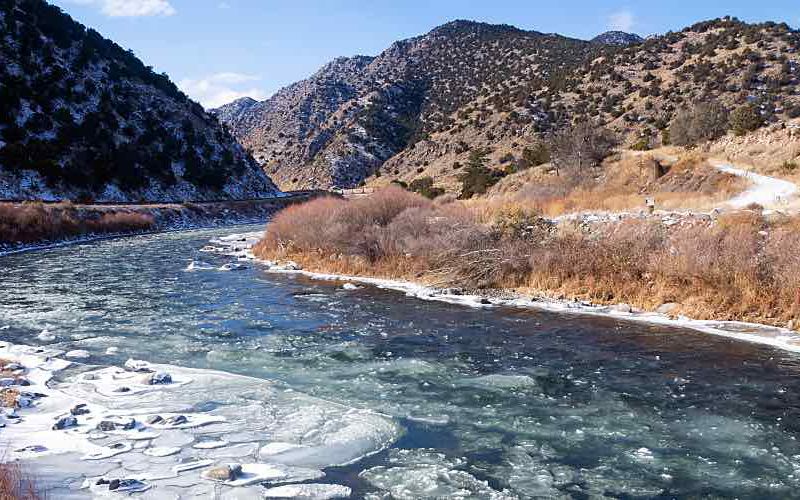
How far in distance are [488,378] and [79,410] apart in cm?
605

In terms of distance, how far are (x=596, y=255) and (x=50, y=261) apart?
2257 centimetres

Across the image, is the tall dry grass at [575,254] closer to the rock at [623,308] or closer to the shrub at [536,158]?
the rock at [623,308]

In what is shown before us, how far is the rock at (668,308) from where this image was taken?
1492 centimetres

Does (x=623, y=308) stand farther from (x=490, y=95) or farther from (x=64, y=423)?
(x=490, y=95)

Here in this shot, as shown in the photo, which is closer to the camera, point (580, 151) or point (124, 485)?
point (124, 485)

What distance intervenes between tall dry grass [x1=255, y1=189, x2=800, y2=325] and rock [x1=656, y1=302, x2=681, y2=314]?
0.19 metres

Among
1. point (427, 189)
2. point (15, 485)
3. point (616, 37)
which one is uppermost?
point (616, 37)

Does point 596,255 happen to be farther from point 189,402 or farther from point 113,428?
point 113,428

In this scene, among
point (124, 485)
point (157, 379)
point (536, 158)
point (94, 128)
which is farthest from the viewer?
point (94, 128)

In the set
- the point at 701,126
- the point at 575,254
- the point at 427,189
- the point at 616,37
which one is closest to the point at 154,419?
the point at 575,254

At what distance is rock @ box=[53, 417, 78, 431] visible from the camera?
8.13 meters

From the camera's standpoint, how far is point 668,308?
49.4 feet

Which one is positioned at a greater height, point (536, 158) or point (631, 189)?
point (536, 158)

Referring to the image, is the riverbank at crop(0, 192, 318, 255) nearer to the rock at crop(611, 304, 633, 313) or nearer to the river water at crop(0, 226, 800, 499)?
the river water at crop(0, 226, 800, 499)
